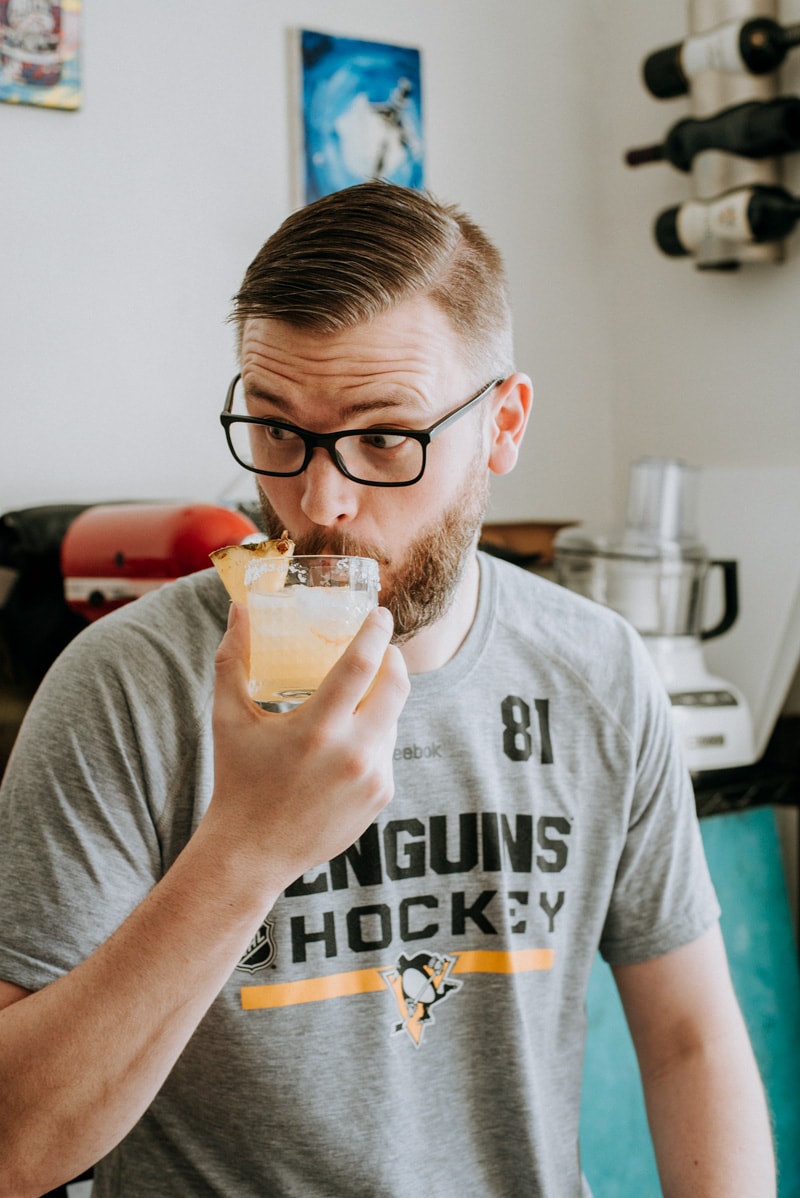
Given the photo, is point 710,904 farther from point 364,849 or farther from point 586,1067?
point 586,1067

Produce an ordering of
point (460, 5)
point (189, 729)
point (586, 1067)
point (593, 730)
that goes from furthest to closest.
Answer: point (460, 5), point (586, 1067), point (593, 730), point (189, 729)

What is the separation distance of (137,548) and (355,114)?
4.60 feet

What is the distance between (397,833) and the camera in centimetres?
126

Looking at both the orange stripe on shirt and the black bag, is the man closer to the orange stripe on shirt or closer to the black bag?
the orange stripe on shirt

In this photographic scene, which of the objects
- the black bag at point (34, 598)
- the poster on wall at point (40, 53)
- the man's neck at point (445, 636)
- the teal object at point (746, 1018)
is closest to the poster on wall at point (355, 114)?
the poster on wall at point (40, 53)

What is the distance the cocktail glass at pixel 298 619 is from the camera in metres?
0.97

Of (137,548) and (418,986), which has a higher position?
(137,548)

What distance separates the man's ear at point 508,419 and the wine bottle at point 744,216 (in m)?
1.28

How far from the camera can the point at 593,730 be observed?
1379 millimetres

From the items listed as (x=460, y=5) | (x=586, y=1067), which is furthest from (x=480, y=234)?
(x=460, y=5)

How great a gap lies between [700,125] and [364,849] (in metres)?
1.98

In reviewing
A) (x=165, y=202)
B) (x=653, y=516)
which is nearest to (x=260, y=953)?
(x=653, y=516)

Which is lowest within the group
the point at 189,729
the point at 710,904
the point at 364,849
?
the point at 710,904

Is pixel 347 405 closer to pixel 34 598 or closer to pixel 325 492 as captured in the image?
pixel 325 492
